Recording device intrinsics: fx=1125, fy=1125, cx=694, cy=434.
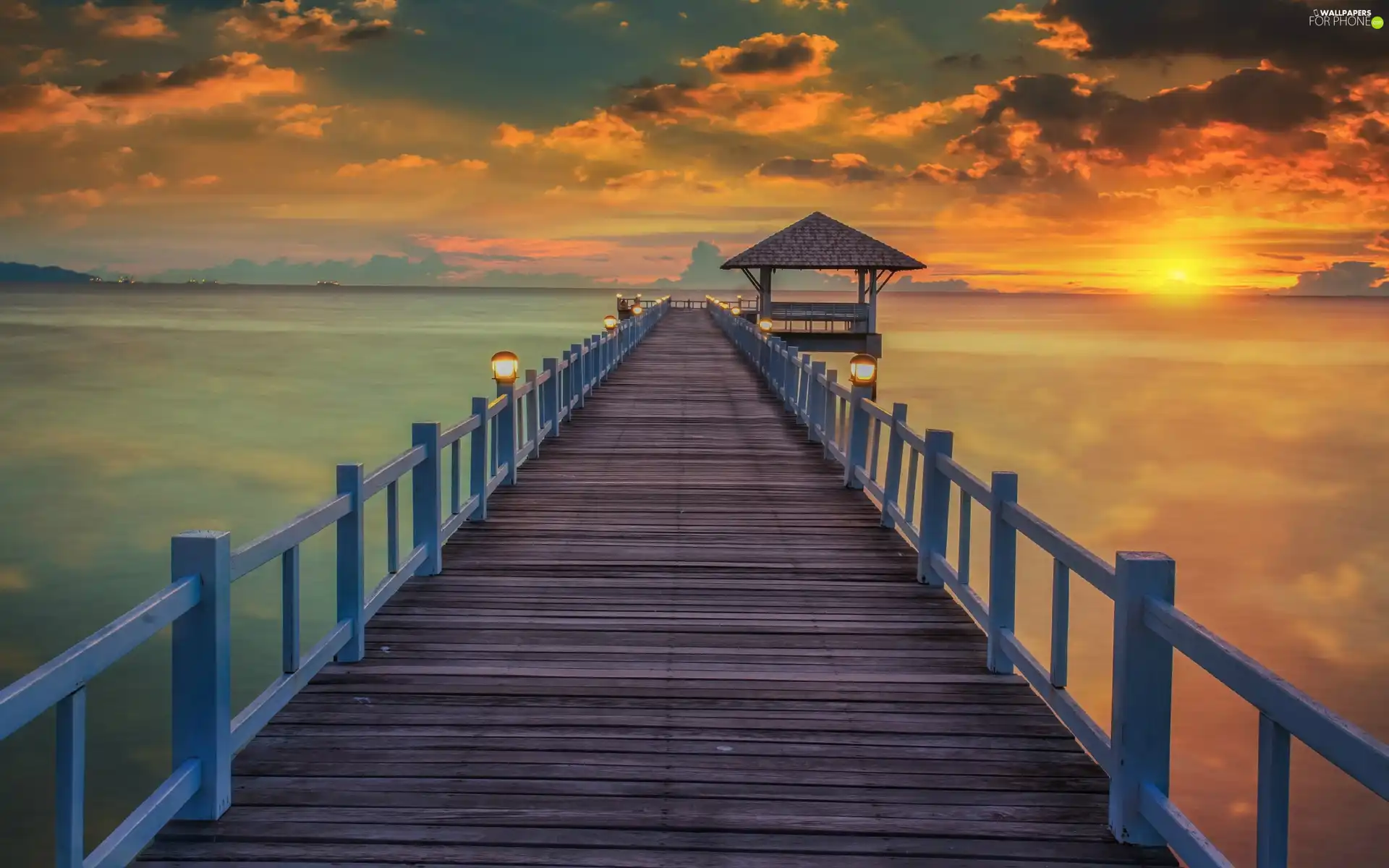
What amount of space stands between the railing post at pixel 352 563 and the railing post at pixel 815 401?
8981 millimetres

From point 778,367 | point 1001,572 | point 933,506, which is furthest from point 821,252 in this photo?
point 1001,572

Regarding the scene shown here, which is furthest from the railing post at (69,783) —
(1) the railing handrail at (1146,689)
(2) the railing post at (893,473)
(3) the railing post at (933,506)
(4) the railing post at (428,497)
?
(2) the railing post at (893,473)

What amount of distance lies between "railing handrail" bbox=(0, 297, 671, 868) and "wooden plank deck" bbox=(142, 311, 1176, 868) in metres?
0.17

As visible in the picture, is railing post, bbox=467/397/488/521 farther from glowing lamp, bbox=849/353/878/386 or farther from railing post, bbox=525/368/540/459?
glowing lamp, bbox=849/353/878/386

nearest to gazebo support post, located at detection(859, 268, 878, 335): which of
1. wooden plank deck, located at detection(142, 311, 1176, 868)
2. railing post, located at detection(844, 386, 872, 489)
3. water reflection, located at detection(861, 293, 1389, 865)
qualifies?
water reflection, located at detection(861, 293, 1389, 865)

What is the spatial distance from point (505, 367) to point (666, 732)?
8.67m

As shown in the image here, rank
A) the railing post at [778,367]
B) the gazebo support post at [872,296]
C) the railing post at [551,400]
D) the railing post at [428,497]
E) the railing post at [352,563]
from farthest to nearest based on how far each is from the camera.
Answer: the gazebo support post at [872,296], the railing post at [778,367], the railing post at [551,400], the railing post at [428,497], the railing post at [352,563]

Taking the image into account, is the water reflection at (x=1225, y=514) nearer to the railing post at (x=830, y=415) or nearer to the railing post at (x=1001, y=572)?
the railing post at (x=830, y=415)

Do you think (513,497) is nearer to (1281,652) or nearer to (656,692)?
(656,692)

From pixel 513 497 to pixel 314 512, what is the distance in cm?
562

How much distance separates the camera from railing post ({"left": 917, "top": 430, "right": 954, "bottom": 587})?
756 cm

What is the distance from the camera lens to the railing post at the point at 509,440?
11258 millimetres

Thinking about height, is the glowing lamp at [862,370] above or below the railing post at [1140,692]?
above

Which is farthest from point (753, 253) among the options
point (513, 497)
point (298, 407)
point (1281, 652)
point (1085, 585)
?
point (513, 497)
